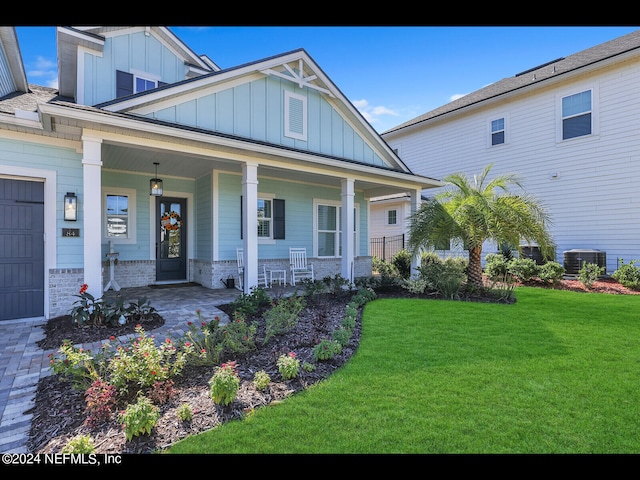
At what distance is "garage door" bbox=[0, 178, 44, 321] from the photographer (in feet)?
17.3

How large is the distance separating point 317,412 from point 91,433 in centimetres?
170

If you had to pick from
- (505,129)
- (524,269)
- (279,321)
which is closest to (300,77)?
(279,321)

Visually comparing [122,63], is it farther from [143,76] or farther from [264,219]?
[264,219]

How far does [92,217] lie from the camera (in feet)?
16.4

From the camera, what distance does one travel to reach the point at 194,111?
671cm

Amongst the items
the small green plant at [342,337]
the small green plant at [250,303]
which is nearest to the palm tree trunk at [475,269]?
the small green plant at [342,337]

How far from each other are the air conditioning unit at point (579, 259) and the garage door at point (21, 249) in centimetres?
1307

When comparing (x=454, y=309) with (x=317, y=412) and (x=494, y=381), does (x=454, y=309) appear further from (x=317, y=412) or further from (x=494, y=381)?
(x=317, y=412)

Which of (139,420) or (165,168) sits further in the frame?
(165,168)

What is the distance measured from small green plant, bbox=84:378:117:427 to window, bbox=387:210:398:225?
14.7 meters

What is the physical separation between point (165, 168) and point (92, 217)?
11.7 feet

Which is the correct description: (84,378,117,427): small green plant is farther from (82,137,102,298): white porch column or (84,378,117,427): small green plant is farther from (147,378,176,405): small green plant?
(82,137,102,298): white porch column

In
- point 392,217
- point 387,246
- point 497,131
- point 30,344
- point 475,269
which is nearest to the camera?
point 30,344
